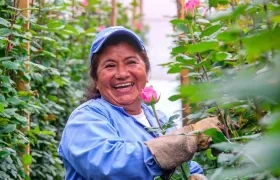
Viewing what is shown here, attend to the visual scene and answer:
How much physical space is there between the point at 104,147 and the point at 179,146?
23cm

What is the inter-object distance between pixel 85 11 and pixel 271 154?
16.5 feet

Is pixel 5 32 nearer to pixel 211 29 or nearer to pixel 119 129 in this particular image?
pixel 119 129

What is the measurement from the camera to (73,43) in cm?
484

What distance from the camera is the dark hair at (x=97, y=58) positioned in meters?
2.01

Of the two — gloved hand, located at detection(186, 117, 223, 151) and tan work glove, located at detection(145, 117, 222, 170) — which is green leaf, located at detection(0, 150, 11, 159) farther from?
gloved hand, located at detection(186, 117, 223, 151)

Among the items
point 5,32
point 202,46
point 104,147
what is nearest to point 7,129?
point 5,32

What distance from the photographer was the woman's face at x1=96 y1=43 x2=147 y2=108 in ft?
6.50

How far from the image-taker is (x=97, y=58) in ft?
6.72

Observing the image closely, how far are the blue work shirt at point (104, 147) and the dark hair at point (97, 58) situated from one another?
0.17 m

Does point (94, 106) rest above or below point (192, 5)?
below

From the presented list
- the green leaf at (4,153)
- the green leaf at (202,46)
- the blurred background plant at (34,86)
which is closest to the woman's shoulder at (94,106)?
the blurred background plant at (34,86)

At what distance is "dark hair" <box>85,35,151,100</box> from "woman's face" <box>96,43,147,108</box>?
0.01 meters

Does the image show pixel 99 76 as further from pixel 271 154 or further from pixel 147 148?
pixel 271 154

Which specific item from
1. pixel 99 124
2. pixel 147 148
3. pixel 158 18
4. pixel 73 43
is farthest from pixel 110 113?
pixel 158 18
